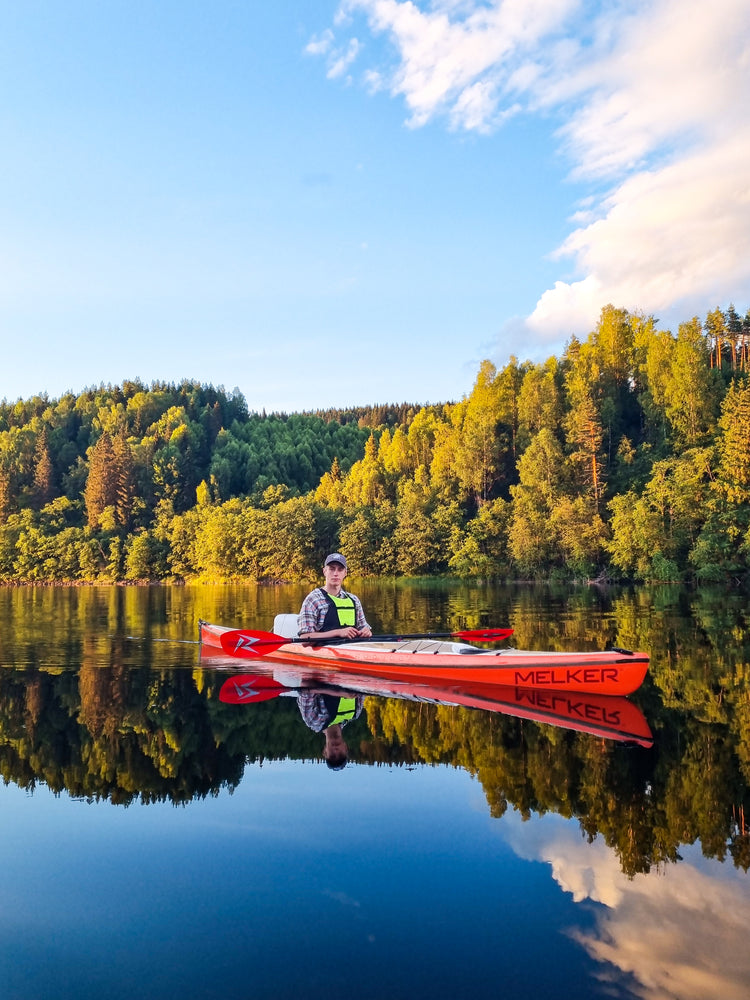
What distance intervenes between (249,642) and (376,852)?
12.9 metres

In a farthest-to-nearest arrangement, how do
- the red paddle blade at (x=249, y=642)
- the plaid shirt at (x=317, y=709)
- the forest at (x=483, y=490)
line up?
the forest at (x=483, y=490) → the red paddle blade at (x=249, y=642) → the plaid shirt at (x=317, y=709)

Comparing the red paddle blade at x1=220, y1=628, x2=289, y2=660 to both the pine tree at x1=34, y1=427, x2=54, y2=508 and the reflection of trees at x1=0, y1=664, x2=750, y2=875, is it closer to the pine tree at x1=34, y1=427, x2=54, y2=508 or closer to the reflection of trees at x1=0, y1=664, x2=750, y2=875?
the reflection of trees at x1=0, y1=664, x2=750, y2=875

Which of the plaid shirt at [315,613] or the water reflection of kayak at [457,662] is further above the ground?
the plaid shirt at [315,613]

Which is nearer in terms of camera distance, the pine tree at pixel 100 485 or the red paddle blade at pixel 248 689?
the red paddle blade at pixel 248 689

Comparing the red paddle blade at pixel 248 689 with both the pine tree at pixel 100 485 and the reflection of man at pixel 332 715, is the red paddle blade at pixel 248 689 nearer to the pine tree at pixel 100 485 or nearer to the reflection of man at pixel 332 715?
the reflection of man at pixel 332 715

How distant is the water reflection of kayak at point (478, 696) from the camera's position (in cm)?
1292

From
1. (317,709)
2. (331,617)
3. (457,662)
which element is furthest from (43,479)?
(317,709)

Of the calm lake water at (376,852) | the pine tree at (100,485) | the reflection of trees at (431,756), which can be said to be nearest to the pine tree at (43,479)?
the pine tree at (100,485)

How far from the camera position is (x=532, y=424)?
7981 centimetres

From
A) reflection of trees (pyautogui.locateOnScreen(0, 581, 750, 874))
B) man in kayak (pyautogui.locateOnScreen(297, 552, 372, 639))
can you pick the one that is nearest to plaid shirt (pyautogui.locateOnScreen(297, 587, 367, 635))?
man in kayak (pyautogui.locateOnScreen(297, 552, 372, 639))

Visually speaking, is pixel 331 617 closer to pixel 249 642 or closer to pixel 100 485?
pixel 249 642

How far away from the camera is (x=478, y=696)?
1572 cm

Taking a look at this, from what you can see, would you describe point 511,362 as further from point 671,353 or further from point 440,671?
point 440,671

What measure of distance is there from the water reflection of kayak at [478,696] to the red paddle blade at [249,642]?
1.83ft
